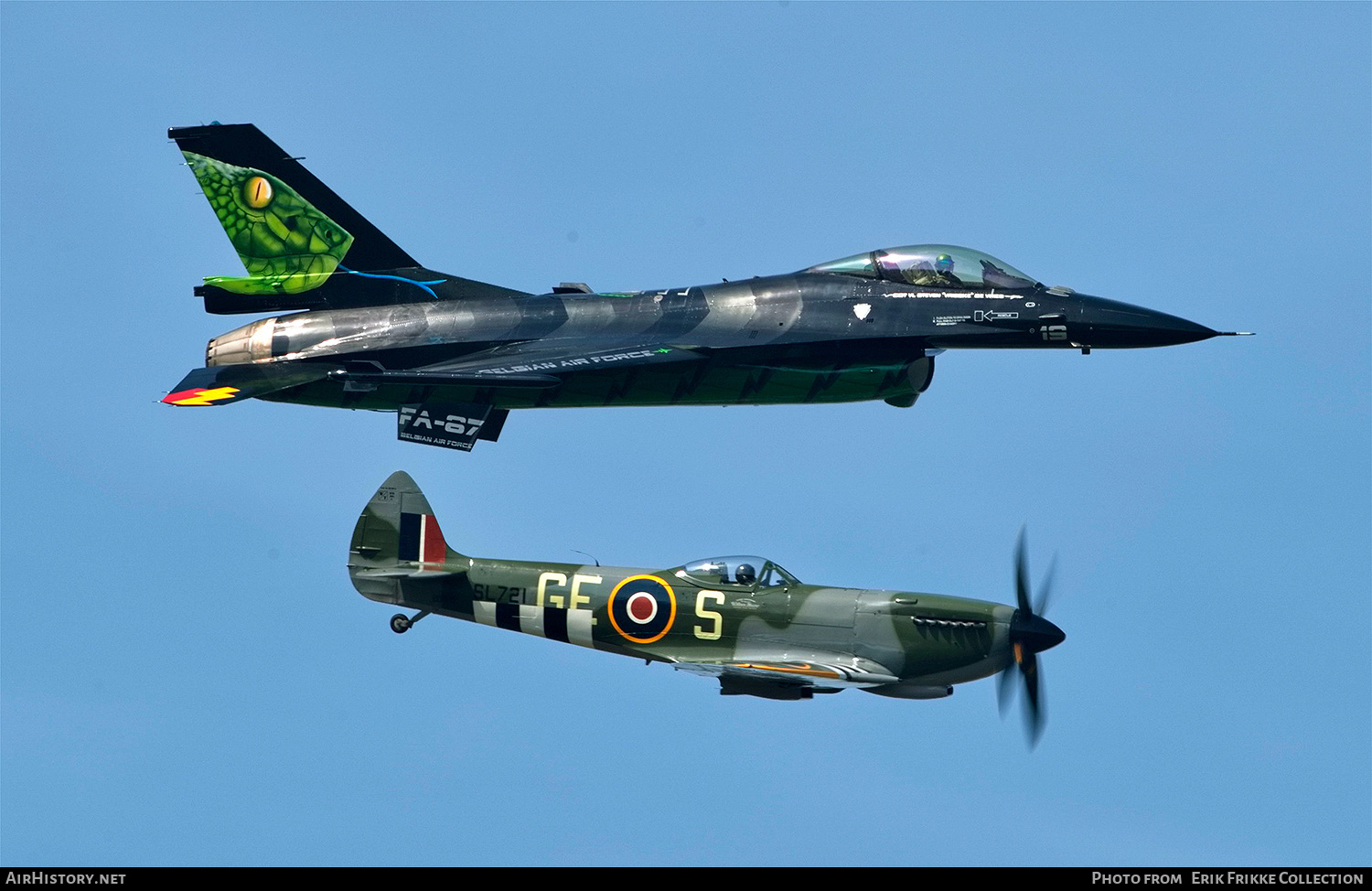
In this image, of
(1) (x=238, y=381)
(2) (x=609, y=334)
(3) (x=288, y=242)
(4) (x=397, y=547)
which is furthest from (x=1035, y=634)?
(3) (x=288, y=242)

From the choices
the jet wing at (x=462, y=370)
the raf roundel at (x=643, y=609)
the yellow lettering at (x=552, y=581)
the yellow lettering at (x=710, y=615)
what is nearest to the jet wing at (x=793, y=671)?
the yellow lettering at (x=710, y=615)

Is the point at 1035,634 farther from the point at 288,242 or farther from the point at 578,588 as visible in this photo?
the point at 288,242

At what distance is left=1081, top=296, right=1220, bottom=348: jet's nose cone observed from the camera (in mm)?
51281

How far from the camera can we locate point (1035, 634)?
170 feet

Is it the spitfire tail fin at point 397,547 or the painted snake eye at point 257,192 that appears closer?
the spitfire tail fin at point 397,547

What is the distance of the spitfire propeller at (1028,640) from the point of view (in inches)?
2020

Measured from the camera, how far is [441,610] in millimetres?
56062

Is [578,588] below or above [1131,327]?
below

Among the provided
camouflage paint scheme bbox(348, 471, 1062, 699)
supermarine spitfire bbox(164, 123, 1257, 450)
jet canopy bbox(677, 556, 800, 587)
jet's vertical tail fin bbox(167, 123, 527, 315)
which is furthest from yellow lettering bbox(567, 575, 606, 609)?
jet's vertical tail fin bbox(167, 123, 527, 315)

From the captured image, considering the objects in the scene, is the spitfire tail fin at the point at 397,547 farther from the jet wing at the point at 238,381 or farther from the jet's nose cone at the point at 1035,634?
the jet's nose cone at the point at 1035,634

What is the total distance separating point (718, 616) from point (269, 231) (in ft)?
49.0

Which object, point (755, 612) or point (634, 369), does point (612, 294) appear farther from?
point (755, 612)

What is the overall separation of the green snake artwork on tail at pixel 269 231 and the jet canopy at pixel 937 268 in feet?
40.9

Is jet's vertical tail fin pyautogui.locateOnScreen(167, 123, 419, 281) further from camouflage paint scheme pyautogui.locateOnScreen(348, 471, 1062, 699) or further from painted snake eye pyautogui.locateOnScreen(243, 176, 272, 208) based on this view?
camouflage paint scheme pyautogui.locateOnScreen(348, 471, 1062, 699)
